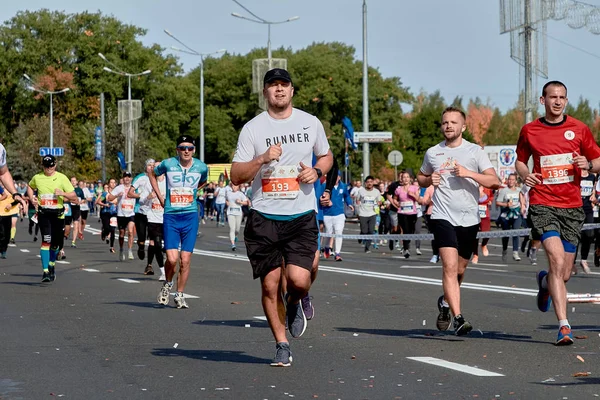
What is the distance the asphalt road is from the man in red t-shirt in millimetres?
674

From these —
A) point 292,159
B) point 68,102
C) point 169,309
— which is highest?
point 68,102

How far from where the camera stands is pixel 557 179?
9.64 meters

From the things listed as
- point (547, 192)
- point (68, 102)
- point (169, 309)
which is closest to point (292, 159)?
point (547, 192)

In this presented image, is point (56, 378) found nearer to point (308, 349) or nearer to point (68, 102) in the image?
point (308, 349)

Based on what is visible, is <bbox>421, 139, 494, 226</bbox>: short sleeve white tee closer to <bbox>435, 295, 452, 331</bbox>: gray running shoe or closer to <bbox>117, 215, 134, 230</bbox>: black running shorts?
<bbox>435, 295, 452, 331</bbox>: gray running shoe

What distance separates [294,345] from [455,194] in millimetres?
1827

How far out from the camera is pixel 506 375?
7680 millimetres

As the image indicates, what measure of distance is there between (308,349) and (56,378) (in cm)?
207

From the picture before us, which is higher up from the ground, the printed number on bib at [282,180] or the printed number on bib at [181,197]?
the printed number on bib at [282,180]

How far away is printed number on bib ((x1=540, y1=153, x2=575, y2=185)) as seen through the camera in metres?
9.59

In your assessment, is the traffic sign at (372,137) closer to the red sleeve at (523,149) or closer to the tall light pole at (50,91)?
the red sleeve at (523,149)

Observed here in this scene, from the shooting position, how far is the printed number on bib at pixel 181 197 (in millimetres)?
13727

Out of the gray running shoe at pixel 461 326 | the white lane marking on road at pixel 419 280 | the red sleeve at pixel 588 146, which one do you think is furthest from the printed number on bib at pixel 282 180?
the white lane marking on road at pixel 419 280

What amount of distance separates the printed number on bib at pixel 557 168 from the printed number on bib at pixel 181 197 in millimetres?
5088
